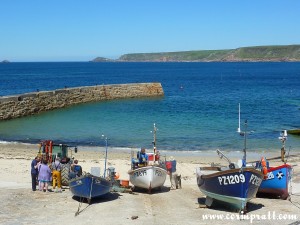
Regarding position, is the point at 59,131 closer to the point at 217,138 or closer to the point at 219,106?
the point at 217,138

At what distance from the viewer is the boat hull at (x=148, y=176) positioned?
Result: 1869 centimetres

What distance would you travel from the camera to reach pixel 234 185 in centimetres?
1589

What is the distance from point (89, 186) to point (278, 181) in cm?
708

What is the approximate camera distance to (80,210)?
16.5 meters

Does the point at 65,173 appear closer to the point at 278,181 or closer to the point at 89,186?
the point at 89,186

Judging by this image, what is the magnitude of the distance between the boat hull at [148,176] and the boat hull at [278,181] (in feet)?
13.2

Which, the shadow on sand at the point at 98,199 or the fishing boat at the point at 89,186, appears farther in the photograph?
the shadow on sand at the point at 98,199

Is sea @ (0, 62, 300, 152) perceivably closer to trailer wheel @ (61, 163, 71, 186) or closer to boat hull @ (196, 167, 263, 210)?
boat hull @ (196, 167, 263, 210)

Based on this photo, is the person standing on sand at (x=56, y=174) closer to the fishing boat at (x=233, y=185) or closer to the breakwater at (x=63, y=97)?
the fishing boat at (x=233, y=185)

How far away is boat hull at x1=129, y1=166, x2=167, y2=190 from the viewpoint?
61.3 feet

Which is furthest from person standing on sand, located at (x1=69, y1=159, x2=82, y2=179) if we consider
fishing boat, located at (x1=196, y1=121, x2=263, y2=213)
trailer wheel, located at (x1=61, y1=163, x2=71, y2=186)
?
fishing boat, located at (x1=196, y1=121, x2=263, y2=213)

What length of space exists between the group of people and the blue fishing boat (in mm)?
1035

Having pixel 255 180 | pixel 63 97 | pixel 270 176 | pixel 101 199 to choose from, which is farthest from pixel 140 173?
pixel 63 97

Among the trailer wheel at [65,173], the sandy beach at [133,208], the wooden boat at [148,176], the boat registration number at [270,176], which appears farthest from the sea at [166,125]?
the trailer wheel at [65,173]
